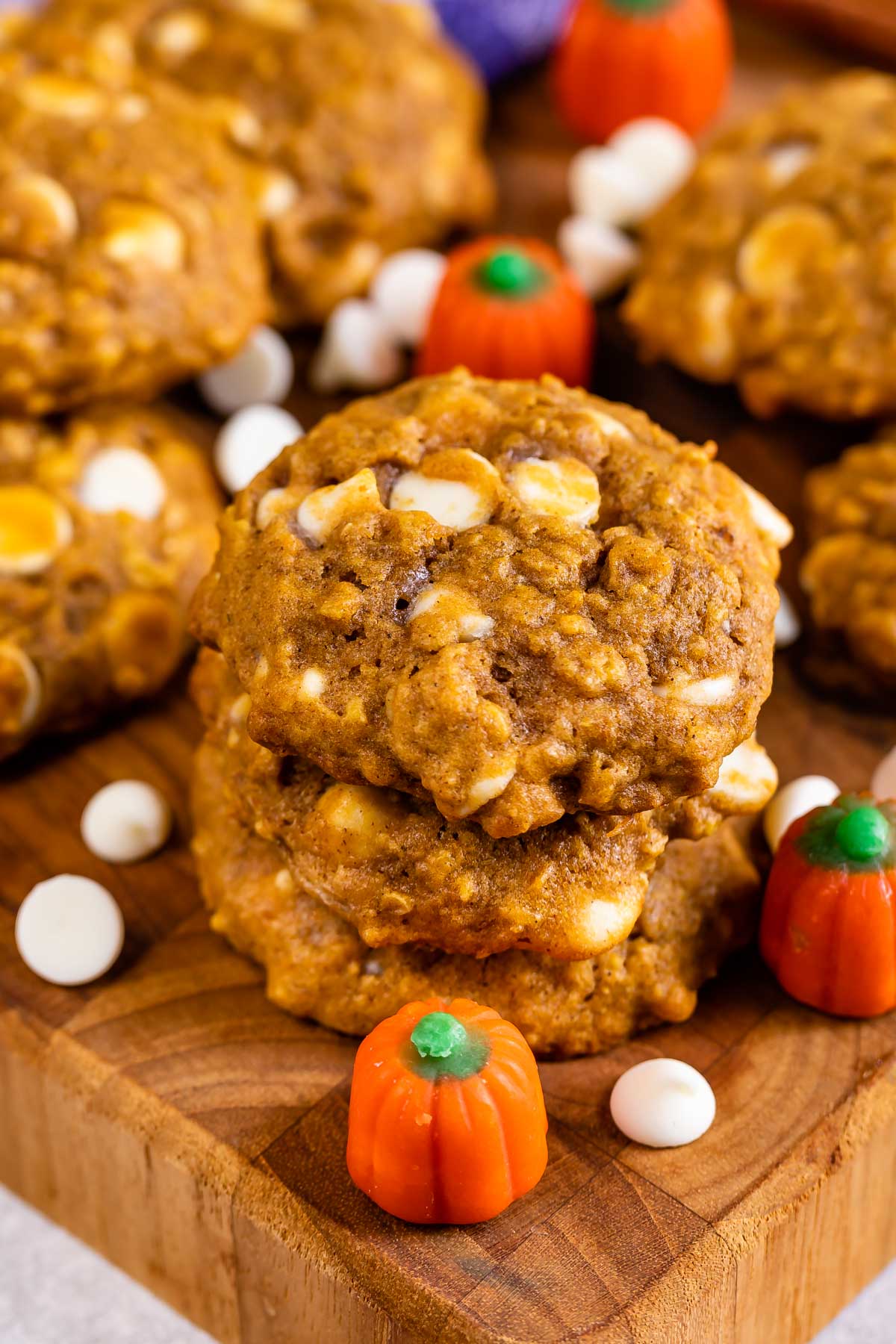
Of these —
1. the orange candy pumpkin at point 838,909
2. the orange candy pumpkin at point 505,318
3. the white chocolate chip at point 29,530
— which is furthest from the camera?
the orange candy pumpkin at point 505,318

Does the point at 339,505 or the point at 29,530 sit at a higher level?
the point at 339,505

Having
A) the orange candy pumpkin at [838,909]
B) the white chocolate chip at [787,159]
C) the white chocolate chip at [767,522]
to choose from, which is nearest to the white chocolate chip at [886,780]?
the orange candy pumpkin at [838,909]

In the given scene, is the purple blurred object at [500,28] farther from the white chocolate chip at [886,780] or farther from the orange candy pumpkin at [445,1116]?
the orange candy pumpkin at [445,1116]

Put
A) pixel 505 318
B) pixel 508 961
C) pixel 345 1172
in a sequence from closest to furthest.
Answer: pixel 345 1172 → pixel 508 961 → pixel 505 318

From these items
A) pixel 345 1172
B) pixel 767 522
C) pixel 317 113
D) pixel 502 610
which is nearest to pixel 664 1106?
pixel 345 1172

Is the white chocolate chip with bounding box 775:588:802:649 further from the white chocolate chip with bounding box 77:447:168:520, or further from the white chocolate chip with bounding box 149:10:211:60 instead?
the white chocolate chip with bounding box 149:10:211:60

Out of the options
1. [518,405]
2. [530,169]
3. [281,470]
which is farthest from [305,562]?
[530,169]

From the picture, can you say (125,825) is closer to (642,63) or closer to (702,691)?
(702,691)
